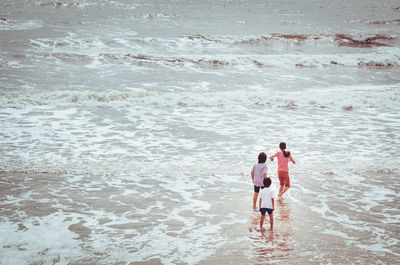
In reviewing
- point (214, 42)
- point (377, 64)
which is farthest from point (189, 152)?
point (214, 42)

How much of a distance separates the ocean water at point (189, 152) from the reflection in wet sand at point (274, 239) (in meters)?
0.03

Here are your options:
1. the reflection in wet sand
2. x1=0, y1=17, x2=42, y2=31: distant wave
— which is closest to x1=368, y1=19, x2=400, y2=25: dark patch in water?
x1=0, y1=17, x2=42, y2=31: distant wave

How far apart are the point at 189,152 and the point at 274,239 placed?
486cm

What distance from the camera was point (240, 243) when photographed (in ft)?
20.8

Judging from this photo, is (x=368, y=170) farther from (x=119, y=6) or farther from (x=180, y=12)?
(x=119, y=6)

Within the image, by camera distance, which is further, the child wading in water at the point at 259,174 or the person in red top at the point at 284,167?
the person in red top at the point at 284,167

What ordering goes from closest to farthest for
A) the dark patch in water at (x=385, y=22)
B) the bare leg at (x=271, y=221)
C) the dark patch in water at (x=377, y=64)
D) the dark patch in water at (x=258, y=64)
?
the bare leg at (x=271, y=221)
the dark patch in water at (x=258, y=64)
the dark patch in water at (x=377, y=64)
the dark patch in water at (x=385, y=22)

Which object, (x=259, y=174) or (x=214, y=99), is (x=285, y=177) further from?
(x=214, y=99)

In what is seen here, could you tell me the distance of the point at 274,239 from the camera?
6445 millimetres

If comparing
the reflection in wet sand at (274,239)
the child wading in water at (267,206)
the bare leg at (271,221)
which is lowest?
the reflection in wet sand at (274,239)

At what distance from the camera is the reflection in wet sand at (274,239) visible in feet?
19.5

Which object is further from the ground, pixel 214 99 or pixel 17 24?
pixel 17 24

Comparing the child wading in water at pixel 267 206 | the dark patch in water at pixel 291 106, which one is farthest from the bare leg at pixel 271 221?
the dark patch in water at pixel 291 106

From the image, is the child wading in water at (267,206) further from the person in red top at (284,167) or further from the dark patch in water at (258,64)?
the dark patch in water at (258,64)
